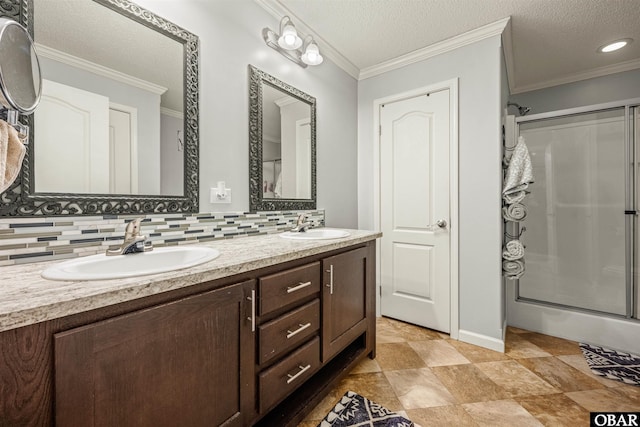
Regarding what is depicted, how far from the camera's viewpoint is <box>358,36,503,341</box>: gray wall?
6.72ft

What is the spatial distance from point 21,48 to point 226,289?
3.13 feet

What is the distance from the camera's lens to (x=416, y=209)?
2.45 meters

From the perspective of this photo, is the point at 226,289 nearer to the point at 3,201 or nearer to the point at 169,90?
the point at 3,201

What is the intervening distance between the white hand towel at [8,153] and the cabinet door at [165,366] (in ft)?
1.44

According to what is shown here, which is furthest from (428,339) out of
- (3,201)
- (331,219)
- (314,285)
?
(3,201)

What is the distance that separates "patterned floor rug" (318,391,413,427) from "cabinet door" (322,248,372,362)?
259 mm

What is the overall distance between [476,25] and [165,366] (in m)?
2.74

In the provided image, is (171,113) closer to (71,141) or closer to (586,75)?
(71,141)

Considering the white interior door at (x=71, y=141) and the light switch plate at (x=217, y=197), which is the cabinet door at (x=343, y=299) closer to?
the light switch plate at (x=217, y=197)

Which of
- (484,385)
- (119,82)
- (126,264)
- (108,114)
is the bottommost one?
(484,385)

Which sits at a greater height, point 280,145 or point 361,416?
point 280,145

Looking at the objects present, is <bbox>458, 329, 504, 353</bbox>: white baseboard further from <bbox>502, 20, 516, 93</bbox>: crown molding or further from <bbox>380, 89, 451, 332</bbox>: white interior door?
<bbox>502, 20, 516, 93</bbox>: crown molding

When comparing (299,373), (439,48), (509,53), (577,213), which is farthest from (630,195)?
(299,373)

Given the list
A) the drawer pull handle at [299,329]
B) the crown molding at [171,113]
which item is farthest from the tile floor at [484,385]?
the crown molding at [171,113]
